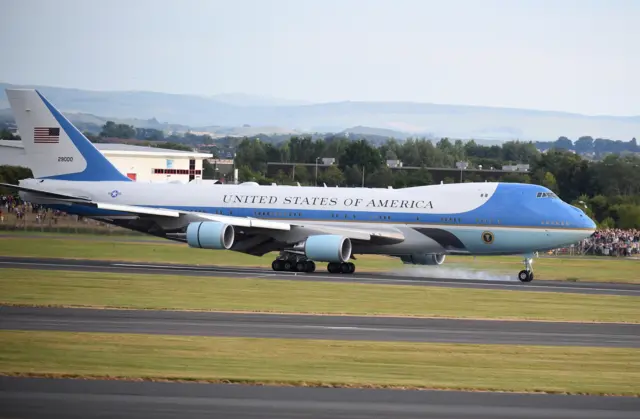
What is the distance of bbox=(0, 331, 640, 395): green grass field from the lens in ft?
70.7

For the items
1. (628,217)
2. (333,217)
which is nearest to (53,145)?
(333,217)

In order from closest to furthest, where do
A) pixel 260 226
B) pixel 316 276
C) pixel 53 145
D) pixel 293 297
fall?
1. pixel 293 297
2. pixel 316 276
3. pixel 260 226
4. pixel 53 145

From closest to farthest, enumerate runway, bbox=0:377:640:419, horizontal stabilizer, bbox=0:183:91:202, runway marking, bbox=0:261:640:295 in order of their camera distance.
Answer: runway, bbox=0:377:640:419 < runway marking, bbox=0:261:640:295 < horizontal stabilizer, bbox=0:183:91:202

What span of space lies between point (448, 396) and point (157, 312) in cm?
1443

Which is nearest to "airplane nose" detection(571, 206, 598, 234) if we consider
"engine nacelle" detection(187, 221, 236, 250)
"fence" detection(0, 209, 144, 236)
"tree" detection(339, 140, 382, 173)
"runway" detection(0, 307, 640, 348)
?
"engine nacelle" detection(187, 221, 236, 250)

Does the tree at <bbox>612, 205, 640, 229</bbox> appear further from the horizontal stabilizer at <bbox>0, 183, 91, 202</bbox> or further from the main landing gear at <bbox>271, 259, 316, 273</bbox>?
the horizontal stabilizer at <bbox>0, 183, 91, 202</bbox>

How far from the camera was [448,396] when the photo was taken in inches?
798

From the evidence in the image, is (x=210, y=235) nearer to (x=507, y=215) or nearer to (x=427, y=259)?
(x=427, y=259)

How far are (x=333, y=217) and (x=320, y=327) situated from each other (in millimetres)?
23264

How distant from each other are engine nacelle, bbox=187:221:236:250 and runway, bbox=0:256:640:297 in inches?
48.5

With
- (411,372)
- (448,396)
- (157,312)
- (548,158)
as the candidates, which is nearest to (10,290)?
(157,312)

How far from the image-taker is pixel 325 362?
78.3 feet

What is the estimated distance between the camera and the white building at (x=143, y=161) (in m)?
112

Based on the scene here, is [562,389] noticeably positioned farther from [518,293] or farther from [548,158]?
[548,158]
